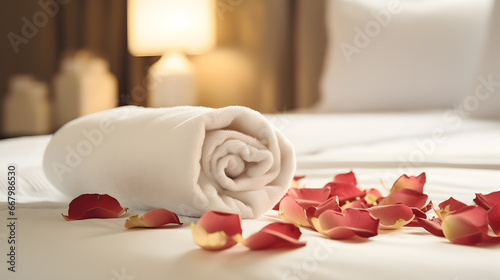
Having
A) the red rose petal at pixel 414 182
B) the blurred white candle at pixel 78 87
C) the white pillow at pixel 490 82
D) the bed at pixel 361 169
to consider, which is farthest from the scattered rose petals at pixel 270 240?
the blurred white candle at pixel 78 87

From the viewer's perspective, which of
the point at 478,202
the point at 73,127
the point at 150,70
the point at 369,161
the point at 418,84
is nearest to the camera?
the point at 478,202

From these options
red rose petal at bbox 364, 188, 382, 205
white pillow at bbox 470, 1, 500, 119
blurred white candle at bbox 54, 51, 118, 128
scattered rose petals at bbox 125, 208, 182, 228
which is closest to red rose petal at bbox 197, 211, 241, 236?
scattered rose petals at bbox 125, 208, 182, 228

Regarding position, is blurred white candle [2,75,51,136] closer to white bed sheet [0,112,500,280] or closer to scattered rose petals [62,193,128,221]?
white bed sheet [0,112,500,280]

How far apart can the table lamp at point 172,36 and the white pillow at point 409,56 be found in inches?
35.7

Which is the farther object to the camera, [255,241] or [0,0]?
[0,0]

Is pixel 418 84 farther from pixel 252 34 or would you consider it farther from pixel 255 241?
pixel 255 241

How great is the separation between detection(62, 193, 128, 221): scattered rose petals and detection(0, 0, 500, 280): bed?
0.7 inches

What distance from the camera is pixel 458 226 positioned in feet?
2.07

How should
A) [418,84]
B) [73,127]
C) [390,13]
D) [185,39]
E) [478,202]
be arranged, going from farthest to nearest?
[185,39] < [390,13] < [418,84] < [73,127] < [478,202]

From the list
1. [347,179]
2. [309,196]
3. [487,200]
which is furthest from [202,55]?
[487,200]

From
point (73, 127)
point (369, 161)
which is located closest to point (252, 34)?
point (369, 161)

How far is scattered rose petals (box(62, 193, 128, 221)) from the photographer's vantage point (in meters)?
0.75

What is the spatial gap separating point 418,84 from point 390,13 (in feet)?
1.19

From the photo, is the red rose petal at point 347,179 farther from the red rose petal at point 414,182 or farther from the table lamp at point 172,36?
the table lamp at point 172,36
